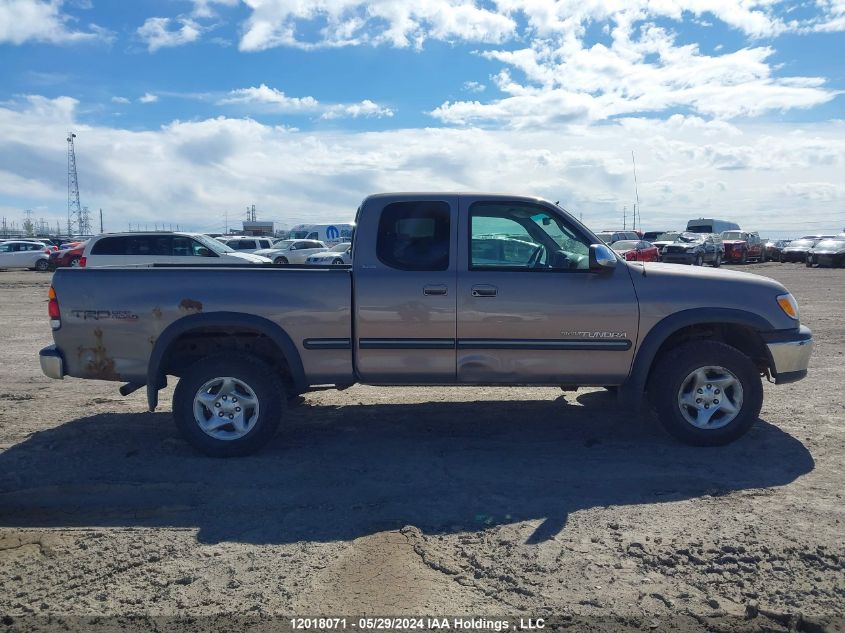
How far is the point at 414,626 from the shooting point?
129 inches

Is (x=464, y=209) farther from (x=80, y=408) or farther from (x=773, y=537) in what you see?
(x=80, y=408)

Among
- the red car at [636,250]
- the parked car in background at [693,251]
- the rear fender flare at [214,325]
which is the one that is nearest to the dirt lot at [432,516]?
the rear fender flare at [214,325]

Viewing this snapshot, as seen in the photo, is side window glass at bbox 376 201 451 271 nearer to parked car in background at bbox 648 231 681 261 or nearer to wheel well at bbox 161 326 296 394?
wheel well at bbox 161 326 296 394

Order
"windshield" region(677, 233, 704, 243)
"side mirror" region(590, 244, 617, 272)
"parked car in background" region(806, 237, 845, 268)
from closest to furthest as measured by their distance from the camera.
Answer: "side mirror" region(590, 244, 617, 272) → "parked car in background" region(806, 237, 845, 268) → "windshield" region(677, 233, 704, 243)

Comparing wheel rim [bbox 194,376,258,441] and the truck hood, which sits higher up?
the truck hood

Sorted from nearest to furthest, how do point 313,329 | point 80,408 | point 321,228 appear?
point 313,329 → point 80,408 → point 321,228

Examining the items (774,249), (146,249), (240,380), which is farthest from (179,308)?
(774,249)

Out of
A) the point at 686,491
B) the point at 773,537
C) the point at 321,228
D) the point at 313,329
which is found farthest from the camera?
the point at 321,228

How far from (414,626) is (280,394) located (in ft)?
9.18

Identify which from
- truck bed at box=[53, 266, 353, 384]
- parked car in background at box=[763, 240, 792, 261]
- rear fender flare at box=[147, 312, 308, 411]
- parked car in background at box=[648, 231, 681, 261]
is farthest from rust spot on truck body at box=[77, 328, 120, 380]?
parked car in background at box=[763, 240, 792, 261]

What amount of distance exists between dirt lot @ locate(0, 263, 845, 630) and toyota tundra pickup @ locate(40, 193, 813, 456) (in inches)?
19.6

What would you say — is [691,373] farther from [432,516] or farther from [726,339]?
[432,516]

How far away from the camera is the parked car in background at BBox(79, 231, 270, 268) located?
56.5ft

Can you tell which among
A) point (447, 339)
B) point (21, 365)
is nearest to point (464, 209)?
point (447, 339)
